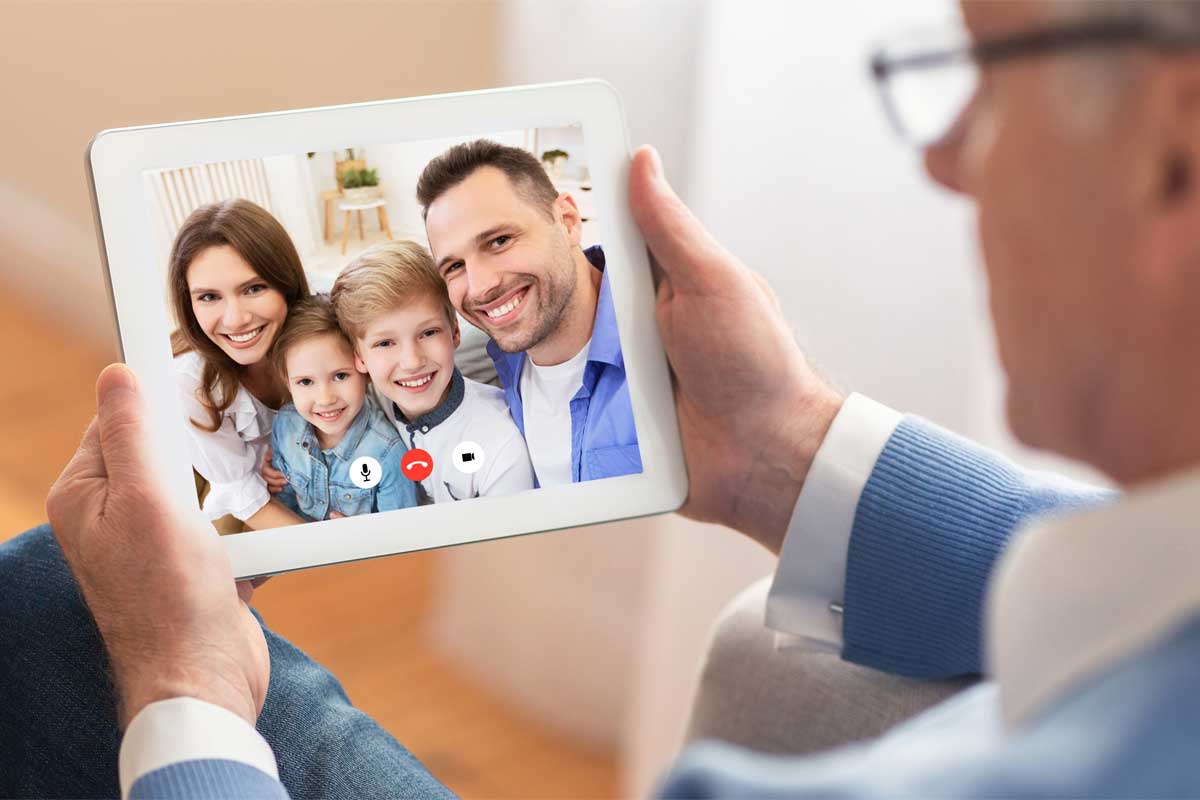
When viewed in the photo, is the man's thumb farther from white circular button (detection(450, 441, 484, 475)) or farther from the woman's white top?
white circular button (detection(450, 441, 484, 475))

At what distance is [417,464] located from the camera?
0.69 metres

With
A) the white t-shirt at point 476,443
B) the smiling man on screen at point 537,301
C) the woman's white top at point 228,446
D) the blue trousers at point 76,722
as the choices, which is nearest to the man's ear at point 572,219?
the smiling man on screen at point 537,301

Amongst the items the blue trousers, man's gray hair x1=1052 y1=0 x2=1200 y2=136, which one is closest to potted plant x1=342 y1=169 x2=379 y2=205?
the blue trousers

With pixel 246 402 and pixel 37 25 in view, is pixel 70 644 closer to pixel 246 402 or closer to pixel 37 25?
pixel 246 402

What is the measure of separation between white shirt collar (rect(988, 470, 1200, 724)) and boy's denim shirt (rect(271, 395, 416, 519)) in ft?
1.22

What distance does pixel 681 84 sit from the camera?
1199 millimetres

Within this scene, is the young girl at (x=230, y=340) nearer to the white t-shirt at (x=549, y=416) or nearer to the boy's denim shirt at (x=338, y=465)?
the boy's denim shirt at (x=338, y=465)

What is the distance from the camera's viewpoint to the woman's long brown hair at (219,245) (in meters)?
0.66

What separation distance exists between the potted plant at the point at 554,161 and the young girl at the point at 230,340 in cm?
16

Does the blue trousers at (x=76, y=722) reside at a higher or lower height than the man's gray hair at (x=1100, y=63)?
lower

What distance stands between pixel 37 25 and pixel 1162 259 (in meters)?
1.70

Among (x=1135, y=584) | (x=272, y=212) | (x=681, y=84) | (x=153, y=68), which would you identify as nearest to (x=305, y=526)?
(x=272, y=212)

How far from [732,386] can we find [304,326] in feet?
0.92

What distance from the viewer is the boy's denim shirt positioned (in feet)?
2.18
